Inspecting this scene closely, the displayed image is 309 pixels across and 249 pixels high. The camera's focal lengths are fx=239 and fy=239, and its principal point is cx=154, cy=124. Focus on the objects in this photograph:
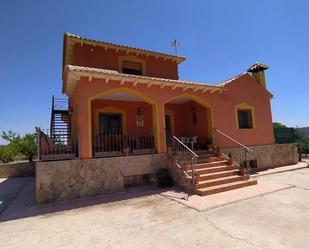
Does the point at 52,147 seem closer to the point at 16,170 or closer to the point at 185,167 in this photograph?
the point at 185,167

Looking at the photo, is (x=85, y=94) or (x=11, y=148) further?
(x=11, y=148)

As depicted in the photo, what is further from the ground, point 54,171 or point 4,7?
point 4,7

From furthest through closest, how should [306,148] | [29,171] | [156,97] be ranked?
[306,148] → [29,171] → [156,97]

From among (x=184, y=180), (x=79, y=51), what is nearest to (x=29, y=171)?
(x=79, y=51)

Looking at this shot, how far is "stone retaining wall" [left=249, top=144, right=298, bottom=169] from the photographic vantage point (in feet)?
47.8

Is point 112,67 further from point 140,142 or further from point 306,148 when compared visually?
point 306,148

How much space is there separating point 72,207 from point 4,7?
893cm

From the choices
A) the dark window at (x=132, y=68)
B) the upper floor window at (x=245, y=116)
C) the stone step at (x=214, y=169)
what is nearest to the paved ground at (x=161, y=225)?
the stone step at (x=214, y=169)

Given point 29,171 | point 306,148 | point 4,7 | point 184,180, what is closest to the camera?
point 184,180

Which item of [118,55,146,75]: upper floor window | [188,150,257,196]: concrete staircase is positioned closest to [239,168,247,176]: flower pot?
[188,150,257,196]: concrete staircase

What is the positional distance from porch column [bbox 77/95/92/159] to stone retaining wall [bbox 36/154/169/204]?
0.36m

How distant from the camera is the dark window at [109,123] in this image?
13422 millimetres

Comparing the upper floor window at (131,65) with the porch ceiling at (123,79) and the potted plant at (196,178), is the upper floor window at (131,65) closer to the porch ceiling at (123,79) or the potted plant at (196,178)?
the porch ceiling at (123,79)

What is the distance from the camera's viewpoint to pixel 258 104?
51.2 feet
